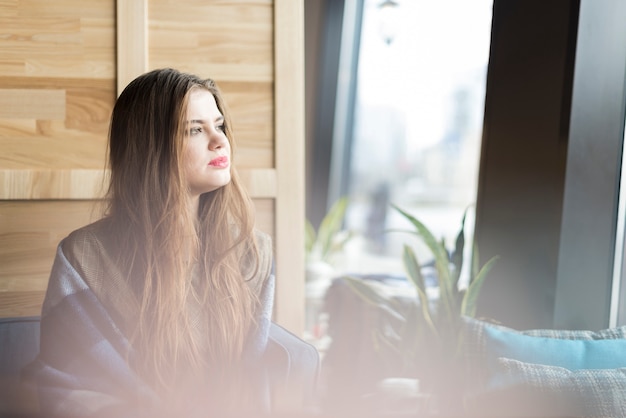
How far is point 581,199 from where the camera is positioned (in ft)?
6.16

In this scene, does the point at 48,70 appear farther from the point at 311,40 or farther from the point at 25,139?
the point at 311,40

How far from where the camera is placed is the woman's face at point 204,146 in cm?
138

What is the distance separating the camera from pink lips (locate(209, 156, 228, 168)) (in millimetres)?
1399

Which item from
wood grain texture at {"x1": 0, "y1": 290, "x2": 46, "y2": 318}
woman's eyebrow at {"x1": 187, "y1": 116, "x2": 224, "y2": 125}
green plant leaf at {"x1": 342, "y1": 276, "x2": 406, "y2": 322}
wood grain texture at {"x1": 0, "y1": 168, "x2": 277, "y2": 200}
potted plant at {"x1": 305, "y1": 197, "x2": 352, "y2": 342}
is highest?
woman's eyebrow at {"x1": 187, "y1": 116, "x2": 224, "y2": 125}

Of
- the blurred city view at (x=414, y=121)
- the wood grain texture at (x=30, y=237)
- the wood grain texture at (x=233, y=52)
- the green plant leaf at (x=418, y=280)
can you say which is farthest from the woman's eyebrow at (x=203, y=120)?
the blurred city view at (x=414, y=121)

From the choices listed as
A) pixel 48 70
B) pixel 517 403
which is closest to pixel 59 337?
pixel 48 70

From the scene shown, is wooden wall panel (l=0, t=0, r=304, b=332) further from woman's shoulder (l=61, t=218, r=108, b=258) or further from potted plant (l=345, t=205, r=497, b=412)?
potted plant (l=345, t=205, r=497, b=412)

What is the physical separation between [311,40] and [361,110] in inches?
23.1

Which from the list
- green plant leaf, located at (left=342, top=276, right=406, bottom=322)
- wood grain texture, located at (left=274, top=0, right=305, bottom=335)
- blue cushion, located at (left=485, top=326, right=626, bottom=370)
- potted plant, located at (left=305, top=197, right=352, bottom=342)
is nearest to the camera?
blue cushion, located at (left=485, top=326, right=626, bottom=370)

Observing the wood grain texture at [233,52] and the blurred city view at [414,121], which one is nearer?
the wood grain texture at [233,52]

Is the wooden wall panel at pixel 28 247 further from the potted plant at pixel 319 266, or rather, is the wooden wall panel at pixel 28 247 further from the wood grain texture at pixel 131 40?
the potted plant at pixel 319 266

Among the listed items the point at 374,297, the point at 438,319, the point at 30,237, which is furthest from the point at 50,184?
the point at 438,319

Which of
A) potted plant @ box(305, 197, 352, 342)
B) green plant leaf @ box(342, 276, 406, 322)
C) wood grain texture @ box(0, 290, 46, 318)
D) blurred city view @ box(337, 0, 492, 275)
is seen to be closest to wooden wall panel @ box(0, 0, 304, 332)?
wood grain texture @ box(0, 290, 46, 318)

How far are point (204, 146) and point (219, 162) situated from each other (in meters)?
0.04
